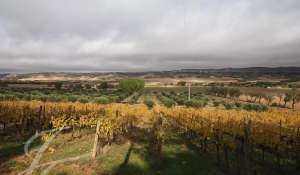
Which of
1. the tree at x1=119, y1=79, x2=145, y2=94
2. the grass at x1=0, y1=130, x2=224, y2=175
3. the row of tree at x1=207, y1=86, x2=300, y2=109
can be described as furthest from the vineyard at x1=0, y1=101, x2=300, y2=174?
the tree at x1=119, y1=79, x2=145, y2=94

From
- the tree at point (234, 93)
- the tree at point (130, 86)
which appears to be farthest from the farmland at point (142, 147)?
the tree at point (130, 86)

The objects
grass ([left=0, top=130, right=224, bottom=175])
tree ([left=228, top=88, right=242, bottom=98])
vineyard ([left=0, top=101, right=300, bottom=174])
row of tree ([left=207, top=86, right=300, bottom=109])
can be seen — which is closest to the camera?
grass ([left=0, top=130, right=224, bottom=175])

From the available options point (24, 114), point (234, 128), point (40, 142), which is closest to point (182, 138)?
point (234, 128)

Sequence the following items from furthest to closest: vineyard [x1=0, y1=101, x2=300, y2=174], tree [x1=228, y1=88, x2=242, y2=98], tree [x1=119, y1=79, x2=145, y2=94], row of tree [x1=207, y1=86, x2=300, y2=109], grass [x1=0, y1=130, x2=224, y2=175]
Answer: tree [x1=119, y1=79, x2=145, y2=94] < tree [x1=228, y1=88, x2=242, y2=98] < row of tree [x1=207, y1=86, x2=300, y2=109] < vineyard [x1=0, y1=101, x2=300, y2=174] < grass [x1=0, y1=130, x2=224, y2=175]

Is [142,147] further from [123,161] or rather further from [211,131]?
[211,131]

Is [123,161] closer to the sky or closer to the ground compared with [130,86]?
closer to the sky

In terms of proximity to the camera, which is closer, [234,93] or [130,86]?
[234,93]

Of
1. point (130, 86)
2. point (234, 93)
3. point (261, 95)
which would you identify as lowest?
point (234, 93)

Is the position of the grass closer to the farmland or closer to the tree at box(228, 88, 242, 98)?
the farmland

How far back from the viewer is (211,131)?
1398 centimetres

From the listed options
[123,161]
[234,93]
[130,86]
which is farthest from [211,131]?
[130,86]

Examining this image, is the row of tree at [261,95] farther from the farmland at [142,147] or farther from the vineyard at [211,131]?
the farmland at [142,147]

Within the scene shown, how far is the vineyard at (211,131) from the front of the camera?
1224 centimetres

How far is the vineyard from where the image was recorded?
40.1ft
